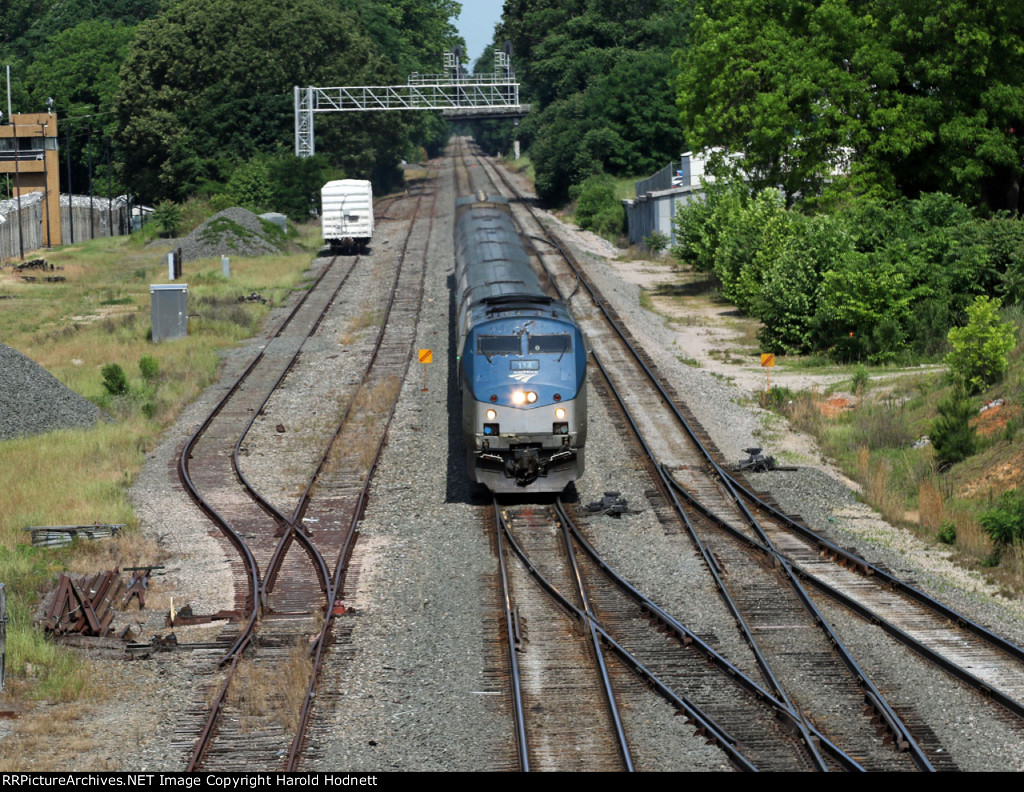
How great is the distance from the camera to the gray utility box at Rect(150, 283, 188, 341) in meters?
39.1

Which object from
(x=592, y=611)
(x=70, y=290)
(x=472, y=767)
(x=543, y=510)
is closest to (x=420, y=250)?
(x=70, y=290)

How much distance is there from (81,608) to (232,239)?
44.9 meters

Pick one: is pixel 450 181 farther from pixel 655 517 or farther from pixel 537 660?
pixel 537 660

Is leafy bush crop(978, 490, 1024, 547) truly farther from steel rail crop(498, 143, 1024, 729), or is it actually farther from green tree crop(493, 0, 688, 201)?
green tree crop(493, 0, 688, 201)

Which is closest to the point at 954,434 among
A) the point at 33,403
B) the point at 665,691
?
the point at 665,691

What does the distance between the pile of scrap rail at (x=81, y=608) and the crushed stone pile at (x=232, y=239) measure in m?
42.4

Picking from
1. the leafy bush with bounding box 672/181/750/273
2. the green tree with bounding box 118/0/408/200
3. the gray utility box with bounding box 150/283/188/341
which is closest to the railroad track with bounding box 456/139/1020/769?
the gray utility box with bounding box 150/283/188/341

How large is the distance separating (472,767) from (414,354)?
25.7 m

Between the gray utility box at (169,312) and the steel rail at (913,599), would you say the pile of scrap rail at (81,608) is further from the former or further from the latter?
the gray utility box at (169,312)

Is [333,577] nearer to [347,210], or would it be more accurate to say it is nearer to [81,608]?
[81,608]

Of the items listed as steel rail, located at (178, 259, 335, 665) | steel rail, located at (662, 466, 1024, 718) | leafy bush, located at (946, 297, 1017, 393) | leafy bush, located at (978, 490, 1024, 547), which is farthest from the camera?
leafy bush, located at (946, 297, 1017, 393)

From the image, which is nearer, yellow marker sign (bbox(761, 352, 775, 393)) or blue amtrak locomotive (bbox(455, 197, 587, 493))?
blue amtrak locomotive (bbox(455, 197, 587, 493))

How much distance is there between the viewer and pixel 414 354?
3688cm

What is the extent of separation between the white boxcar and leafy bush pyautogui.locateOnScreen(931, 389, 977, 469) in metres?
38.9
